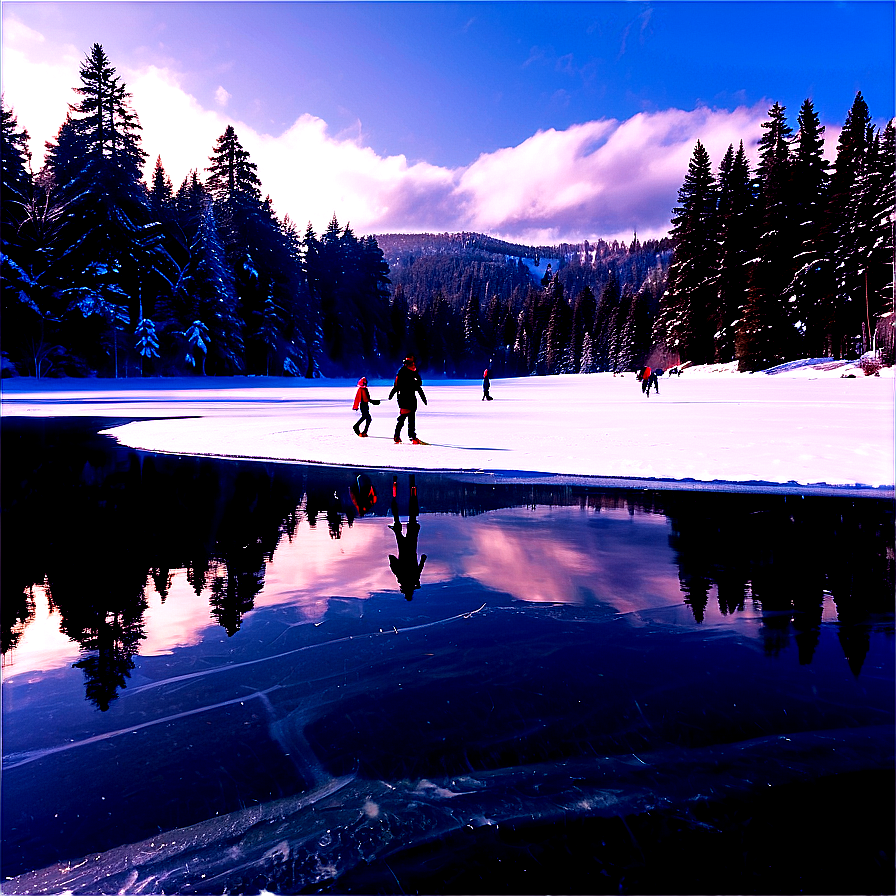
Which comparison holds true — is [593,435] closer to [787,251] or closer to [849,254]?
[849,254]

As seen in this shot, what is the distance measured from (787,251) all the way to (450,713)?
47616 mm

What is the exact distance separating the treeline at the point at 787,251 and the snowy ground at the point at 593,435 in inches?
362

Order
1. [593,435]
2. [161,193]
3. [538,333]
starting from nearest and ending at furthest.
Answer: [593,435] < [161,193] < [538,333]

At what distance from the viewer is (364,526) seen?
23.3ft

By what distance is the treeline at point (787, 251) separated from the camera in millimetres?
36312

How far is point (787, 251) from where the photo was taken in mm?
42000

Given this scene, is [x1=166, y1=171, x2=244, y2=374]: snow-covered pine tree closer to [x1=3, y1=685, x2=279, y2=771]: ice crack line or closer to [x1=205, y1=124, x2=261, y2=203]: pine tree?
[x1=205, y1=124, x2=261, y2=203]: pine tree

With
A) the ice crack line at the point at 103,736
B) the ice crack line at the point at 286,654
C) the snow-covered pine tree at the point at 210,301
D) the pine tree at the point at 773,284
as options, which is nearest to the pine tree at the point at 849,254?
the pine tree at the point at 773,284

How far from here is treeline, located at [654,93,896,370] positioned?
36312 mm

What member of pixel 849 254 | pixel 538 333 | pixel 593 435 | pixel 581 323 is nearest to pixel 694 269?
pixel 849 254

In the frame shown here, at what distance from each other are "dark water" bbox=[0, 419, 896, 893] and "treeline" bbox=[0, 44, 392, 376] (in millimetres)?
40663

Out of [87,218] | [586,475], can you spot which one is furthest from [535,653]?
[87,218]

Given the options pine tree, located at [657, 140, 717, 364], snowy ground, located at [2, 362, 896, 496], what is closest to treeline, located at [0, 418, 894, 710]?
snowy ground, located at [2, 362, 896, 496]

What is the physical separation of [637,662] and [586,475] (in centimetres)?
635
